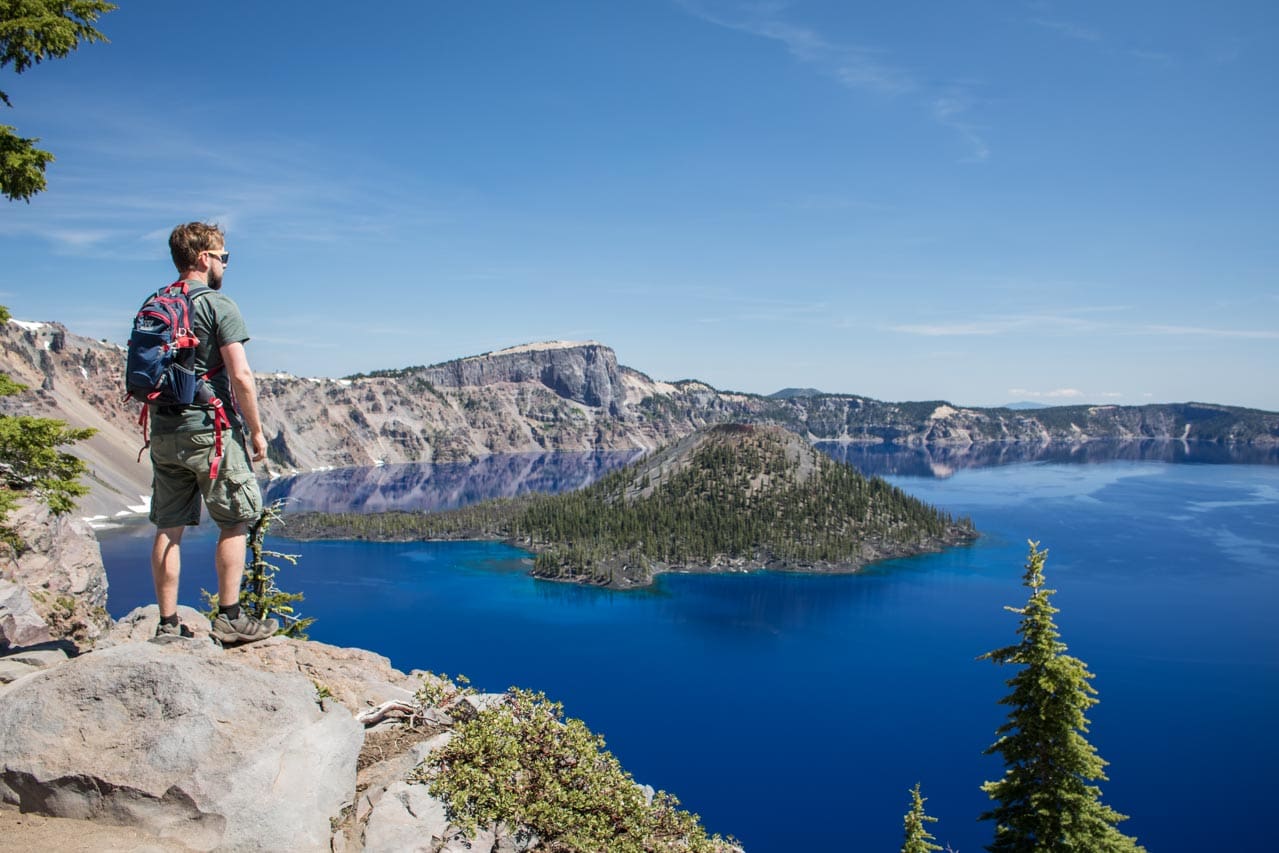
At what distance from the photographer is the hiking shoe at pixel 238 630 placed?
8727mm

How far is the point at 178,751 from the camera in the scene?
686 cm

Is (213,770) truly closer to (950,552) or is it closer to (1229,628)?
(1229,628)

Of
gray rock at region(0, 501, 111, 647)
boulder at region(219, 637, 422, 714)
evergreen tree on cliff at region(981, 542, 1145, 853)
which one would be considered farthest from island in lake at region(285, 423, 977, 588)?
boulder at region(219, 637, 422, 714)

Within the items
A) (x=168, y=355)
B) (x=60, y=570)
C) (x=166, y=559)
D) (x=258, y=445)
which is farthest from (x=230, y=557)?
(x=60, y=570)

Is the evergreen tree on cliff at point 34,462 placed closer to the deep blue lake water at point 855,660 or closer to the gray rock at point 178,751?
the gray rock at point 178,751

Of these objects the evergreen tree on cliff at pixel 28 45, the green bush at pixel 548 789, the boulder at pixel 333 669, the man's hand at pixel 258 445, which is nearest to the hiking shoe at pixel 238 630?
the boulder at pixel 333 669

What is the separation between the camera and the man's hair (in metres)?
7.97

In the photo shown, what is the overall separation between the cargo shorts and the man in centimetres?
1

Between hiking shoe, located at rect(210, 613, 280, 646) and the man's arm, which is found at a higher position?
the man's arm

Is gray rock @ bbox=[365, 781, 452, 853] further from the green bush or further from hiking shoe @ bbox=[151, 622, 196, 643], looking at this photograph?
hiking shoe @ bbox=[151, 622, 196, 643]

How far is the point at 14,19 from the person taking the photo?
33.4 ft

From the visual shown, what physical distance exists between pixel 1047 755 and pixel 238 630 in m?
18.1

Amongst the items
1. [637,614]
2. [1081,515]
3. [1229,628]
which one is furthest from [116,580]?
[1081,515]

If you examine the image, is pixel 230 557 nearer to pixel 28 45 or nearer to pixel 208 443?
pixel 208 443
